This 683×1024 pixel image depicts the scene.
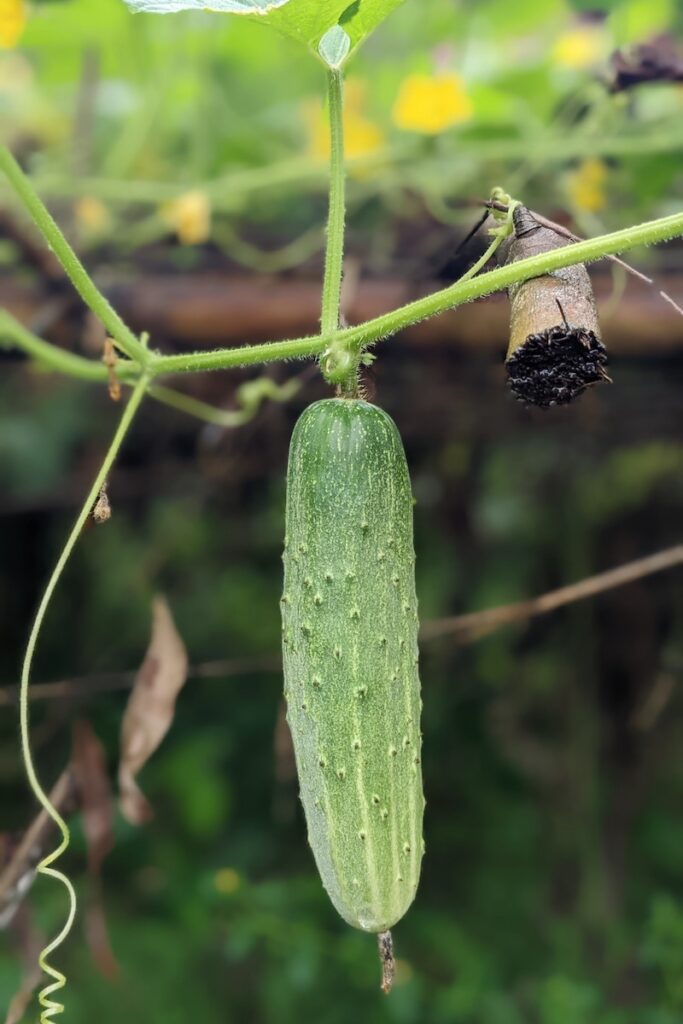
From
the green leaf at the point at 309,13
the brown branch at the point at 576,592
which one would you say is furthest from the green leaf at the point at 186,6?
the brown branch at the point at 576,592

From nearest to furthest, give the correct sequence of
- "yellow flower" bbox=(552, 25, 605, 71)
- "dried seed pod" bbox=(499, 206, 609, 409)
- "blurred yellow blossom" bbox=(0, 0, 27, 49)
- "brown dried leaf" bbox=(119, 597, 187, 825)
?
"dried seed pod" bbox=(499, 206, 609, 409)
"brown dried leaf" bbox=(119, 597, 187, 825)
"blurred yellow blossom" bbox=(0, 0, 27, 49)
"yellow flower" bbox=(552, 25, 605, 71)

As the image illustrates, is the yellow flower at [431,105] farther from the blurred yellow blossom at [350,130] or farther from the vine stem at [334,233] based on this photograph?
the vine stem at [334,233]

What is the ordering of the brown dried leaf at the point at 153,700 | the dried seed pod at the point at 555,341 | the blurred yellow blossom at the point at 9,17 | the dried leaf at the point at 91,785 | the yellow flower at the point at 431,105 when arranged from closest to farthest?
1. the dried seed pod at the point at 555,341
2. the brown dried leaf at the point at 153,700
3. the dried leaf at the point at 91,785
4. the blurred yellow blossom at the point at 9,17
5. the yellow flower at the point at 431,105

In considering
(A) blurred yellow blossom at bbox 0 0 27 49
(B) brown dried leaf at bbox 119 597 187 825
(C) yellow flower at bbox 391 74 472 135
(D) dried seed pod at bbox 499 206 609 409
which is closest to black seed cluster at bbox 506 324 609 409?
(D) dried seed pod at bbox 499 206 609 409

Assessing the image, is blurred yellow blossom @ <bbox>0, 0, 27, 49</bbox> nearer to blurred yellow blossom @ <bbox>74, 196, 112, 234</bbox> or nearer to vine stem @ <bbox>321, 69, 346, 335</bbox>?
blurred yellow blossom @ <bbox>74, 196, 112, 234</bbox>

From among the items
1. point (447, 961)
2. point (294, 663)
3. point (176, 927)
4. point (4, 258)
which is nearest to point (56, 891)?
point (176, 927)

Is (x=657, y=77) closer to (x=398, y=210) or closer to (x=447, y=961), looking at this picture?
(x=398, y=210)

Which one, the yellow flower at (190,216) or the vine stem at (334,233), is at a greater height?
the yellow flower at (190,216)
